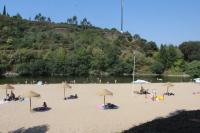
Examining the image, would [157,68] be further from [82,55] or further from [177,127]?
[177,127]

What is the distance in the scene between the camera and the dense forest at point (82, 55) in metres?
112

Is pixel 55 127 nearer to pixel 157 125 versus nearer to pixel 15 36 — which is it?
pixel 157 125

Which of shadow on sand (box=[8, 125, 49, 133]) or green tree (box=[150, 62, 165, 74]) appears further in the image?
green tree (box=[150, 62, 165, 74])

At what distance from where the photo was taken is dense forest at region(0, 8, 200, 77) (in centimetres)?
11156

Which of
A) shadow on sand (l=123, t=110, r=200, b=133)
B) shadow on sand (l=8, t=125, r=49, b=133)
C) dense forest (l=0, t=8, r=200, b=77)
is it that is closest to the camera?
shadow on sand (l=123, t=110, r=200, b=133)

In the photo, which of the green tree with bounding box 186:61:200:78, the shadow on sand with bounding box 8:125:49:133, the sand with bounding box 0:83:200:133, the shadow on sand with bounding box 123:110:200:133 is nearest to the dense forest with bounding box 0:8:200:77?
the green tree with bounding box 186:61:200:78

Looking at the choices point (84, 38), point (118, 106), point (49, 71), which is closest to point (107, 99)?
point (118, 106)

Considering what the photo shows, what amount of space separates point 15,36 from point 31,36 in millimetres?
7349

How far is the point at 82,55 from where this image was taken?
120688 mm

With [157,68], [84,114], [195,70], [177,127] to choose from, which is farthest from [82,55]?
[177,127]

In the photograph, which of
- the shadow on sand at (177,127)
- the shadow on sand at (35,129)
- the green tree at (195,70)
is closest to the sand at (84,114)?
the shadow on sand at (35,129)

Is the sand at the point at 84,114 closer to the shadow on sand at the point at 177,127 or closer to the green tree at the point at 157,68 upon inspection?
the shadow on sand at the point at 177,127

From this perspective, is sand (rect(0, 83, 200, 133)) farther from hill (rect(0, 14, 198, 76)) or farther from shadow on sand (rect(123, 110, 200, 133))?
hill (rect(0, 14, 198, 76))

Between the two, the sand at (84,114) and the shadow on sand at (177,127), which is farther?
the sand at (84,114)
